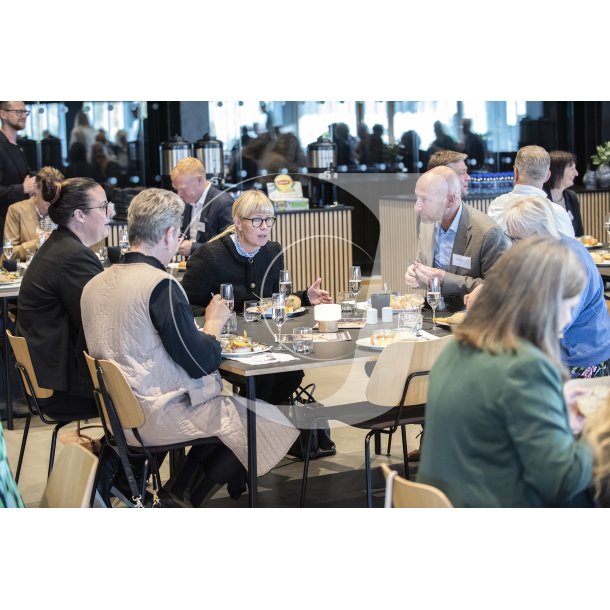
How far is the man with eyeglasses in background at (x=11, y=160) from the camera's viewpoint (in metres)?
7.71

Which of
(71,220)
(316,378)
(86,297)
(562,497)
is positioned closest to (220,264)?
(71,220)

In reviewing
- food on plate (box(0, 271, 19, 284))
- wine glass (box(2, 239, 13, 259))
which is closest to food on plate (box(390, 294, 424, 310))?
food on plate (box(0, 271, 19, 284))

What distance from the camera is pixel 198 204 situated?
6902 millimetres

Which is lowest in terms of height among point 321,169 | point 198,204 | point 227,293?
point 227,293

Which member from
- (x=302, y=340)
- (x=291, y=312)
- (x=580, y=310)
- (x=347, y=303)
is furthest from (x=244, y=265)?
(x=580, y=310)

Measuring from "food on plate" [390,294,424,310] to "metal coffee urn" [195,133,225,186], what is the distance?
15.9ft

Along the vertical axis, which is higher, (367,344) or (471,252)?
(471,252)

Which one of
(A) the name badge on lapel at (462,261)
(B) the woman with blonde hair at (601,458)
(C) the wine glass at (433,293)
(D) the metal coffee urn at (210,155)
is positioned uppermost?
(D) the metal coffee urn at (210,155)

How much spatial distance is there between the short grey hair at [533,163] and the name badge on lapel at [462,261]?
1021 mm

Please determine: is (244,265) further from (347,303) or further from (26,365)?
(26,365)

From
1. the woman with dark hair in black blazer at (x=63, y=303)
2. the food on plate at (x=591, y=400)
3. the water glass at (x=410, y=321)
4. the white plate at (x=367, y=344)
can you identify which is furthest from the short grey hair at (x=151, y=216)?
the food on plate at (x=591, y=400)

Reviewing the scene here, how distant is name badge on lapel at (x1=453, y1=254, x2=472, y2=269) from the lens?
15.7 ft

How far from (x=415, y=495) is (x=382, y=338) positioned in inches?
72.4

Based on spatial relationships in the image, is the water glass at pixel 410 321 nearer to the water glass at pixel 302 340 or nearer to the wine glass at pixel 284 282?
the water glass at pixel 302 340
